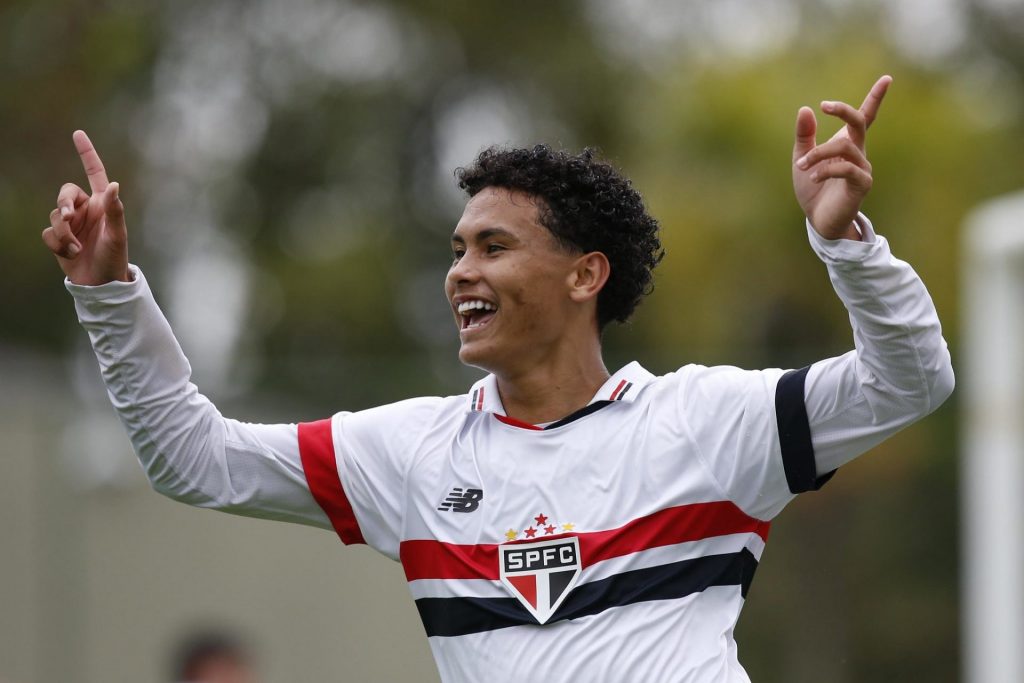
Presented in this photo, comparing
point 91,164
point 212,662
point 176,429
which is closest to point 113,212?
point 91,164

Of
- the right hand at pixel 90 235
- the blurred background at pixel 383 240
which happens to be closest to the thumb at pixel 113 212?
the right hand at pixel 90 235

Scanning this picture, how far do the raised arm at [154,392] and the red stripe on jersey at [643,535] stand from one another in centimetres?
59

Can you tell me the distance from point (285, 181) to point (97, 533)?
11669mm

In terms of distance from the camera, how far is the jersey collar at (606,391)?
440 cm

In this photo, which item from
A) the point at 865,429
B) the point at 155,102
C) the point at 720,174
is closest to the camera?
the point at 865,429

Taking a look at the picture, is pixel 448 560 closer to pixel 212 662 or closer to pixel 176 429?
pixel 176 429

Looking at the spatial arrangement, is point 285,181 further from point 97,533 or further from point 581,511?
point 581,511

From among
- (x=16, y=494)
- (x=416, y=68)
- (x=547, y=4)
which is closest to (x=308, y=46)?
(x=416, y=68)

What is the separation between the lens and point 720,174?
17188 mm

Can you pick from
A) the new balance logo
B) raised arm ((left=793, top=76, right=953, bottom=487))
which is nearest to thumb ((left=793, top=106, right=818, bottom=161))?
raised arm ((left=793, top=76, right=953, bottom=487))

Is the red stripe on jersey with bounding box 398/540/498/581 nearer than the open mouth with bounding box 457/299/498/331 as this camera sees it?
Yes

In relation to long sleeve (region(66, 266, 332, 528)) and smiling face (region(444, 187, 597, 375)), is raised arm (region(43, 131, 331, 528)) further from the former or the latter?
smiling face (region(444, 187, 597, 375))

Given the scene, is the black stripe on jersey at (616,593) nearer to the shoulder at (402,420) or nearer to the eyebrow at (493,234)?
the shoulder at (402,420)

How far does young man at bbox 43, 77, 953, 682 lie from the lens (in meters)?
3.93
